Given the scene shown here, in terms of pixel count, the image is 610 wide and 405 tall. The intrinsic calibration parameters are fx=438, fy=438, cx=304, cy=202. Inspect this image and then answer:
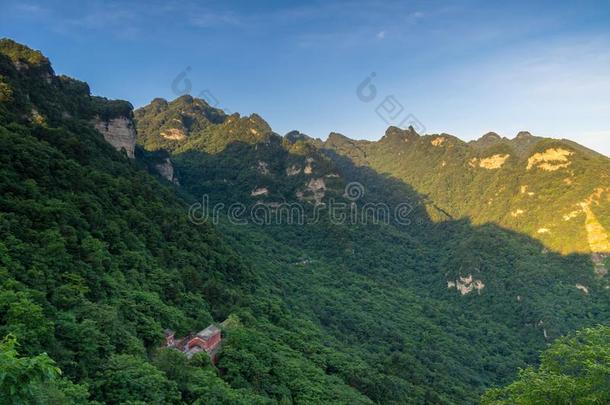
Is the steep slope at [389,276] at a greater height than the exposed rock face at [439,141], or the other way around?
the exposed rock face at [439,141]

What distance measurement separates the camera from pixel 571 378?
15.2 m

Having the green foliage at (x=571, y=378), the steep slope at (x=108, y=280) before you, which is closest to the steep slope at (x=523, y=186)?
the steep slope at (x=108, y=280)

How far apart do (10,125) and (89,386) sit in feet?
72.2

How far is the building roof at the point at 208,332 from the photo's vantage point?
24656mm

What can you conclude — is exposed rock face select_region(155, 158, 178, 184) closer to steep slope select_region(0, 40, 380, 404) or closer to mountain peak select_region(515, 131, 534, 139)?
steep slope select_region(0, 40, 380, 404)

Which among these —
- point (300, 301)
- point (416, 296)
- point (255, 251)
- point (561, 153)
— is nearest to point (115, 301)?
point (300, 301)

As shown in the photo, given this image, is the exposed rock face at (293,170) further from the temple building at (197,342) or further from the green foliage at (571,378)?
the green foliage at (571,378)

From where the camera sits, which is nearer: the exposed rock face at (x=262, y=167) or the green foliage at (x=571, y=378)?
the green foliage at (x=571, y=378)

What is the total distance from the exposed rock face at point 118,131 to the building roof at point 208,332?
115ft

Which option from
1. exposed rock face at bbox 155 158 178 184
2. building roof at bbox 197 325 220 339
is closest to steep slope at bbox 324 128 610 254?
exposed rock face at bbox 155 158 178 184

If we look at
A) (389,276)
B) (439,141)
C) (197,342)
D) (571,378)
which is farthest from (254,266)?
(439,141)

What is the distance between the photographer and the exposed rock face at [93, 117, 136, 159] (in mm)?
53625

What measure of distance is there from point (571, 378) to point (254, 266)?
132 ft

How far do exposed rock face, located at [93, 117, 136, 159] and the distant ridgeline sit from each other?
0.29 meters
